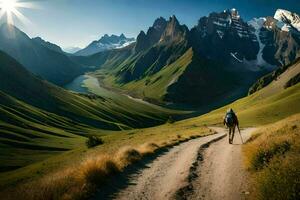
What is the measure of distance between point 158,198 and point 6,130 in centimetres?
10125

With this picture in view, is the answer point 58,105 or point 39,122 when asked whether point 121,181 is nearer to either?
point 39,122

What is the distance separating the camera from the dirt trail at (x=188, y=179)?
1471 centimetres

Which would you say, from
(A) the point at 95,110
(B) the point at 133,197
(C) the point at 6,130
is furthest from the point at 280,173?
(A) the point at 95,110

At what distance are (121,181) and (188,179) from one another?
329 cm

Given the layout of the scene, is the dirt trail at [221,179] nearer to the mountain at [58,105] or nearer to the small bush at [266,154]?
the small bush at [266,154]

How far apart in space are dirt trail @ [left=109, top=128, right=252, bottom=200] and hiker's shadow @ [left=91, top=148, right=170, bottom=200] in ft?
0.56

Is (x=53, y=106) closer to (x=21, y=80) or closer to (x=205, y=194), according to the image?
(x=21, y=80)

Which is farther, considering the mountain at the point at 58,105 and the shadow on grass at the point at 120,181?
the mountain at the point at 58,105

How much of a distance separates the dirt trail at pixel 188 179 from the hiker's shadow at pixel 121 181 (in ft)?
0.56

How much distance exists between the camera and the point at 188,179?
1698 centimetres

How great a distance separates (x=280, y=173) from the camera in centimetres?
1198

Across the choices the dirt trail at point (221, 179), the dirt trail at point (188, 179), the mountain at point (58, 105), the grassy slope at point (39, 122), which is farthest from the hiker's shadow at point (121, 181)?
the mountain at point (58, 105)

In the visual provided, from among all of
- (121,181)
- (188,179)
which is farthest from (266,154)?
(121,181)

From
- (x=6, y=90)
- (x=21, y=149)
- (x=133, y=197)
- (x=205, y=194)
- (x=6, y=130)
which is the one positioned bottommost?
(x=205, y=194)
